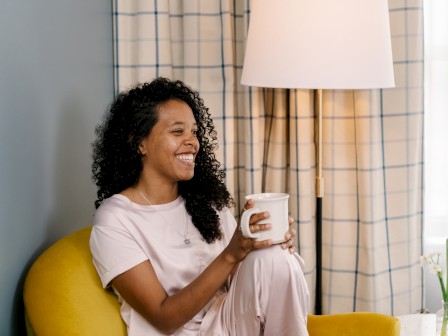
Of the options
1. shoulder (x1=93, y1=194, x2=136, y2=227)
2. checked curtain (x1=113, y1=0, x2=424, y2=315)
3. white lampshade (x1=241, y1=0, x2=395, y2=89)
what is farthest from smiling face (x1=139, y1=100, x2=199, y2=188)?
checked curtain (x1=113, y1=0, x2=424, y2=315)

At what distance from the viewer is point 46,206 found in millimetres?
1859

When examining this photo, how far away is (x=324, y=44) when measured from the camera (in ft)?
6.83

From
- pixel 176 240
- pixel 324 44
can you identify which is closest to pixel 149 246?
pixel 176 240

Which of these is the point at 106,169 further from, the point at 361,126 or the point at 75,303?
the point at 361,126

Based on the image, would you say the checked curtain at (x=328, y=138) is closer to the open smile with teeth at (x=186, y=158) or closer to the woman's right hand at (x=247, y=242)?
the open smile with teeth at (x=186, y=158)

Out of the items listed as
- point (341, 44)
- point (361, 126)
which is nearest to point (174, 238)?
point (341, 44)

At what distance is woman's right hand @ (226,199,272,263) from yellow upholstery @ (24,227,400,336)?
0.31m

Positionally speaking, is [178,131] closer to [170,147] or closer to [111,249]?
[170,147]

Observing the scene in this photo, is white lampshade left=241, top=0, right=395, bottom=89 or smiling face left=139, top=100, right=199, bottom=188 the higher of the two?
white lampshade left=241, top=0, right=395, bottom=89

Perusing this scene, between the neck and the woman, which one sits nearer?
the woman

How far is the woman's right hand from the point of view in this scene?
1.64 metres

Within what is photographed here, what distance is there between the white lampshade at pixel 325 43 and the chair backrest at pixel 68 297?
2.47ft

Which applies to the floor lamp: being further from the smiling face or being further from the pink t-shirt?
the pink t-shirt

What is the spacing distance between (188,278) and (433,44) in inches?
50.1
